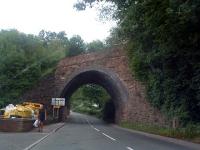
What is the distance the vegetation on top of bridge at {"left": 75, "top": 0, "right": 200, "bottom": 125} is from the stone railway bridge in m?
5.77

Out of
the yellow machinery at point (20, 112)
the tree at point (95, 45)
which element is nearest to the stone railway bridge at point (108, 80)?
the yellow machinery at point (20, 112)

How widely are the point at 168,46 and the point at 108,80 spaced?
2804 centimetres

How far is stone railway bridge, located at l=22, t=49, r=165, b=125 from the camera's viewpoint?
4352 centimetres

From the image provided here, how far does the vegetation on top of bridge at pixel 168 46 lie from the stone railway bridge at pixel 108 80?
577cm

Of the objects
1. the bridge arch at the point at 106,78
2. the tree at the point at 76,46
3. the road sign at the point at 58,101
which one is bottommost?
the road sign at the point at 58,101

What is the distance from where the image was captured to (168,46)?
24203 millimetres

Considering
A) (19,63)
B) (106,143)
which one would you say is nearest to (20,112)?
(19,63)

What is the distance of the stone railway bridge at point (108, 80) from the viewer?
4352cm

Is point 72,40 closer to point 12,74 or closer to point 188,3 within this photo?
point 12,74

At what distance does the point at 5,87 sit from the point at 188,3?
33.8 meters

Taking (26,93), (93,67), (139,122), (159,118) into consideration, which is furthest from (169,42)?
(26,93)

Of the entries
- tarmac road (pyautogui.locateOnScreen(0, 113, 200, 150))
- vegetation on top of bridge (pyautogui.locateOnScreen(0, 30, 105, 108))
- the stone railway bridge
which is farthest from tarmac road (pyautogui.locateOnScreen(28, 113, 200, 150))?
vegetation on top of bridge (pyautogui.locateOnScreen(0, 30, 105, 108))

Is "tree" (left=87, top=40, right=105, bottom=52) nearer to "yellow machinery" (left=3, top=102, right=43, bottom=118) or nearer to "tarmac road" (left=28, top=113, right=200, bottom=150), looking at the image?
"yellow machinery" (left=3, top=102, right=43, bottom=118)

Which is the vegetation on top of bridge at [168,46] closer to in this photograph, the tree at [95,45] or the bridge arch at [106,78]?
the bridge arch at [106,78]
